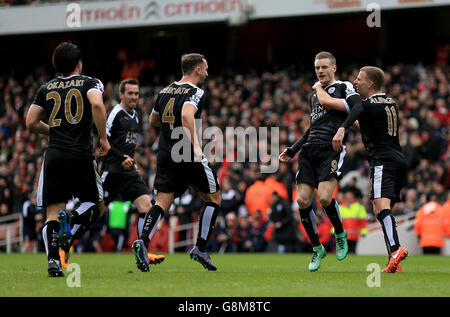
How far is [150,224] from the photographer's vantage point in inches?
334

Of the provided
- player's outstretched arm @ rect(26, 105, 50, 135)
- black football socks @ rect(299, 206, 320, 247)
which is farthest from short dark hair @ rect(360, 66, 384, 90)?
player's outstretched arm @ rect(26, 105, 50, 135)

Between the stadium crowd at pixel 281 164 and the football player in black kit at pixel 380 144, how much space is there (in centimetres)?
709

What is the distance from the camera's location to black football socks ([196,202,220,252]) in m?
8.77

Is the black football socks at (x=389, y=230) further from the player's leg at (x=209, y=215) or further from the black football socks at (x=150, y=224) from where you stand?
the black football socks at (x=150, y=224)

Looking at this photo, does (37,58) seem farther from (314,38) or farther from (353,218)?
(353,218)

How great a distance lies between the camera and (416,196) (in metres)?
17.5

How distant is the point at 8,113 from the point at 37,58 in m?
6.16

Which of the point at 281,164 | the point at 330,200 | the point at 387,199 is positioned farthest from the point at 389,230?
the point at 281,164

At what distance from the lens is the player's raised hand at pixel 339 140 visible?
8336 millimetres

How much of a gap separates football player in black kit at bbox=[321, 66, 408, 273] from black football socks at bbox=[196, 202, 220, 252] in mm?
1540

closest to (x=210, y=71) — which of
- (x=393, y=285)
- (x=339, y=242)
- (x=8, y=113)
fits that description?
(x=8, y=113)

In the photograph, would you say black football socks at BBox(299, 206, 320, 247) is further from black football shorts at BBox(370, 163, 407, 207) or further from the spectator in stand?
the spectator in stand

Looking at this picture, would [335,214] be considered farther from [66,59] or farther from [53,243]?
[66,59]

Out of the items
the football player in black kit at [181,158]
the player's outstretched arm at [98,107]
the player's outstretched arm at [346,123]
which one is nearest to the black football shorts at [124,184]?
the football player in black kit at [181,158]
